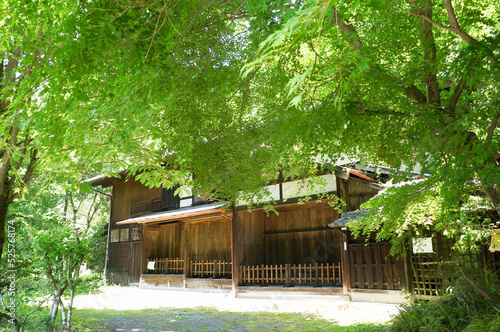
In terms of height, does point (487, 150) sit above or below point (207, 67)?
below

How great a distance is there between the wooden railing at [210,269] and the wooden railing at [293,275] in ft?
3.54

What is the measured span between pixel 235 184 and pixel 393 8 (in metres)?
3.75

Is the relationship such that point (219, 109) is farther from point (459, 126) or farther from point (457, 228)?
point (457, 228)

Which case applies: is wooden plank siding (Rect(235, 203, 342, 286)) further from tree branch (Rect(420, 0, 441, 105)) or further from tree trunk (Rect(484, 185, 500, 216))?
tree branch (Rect(420, 0, 441, 105))

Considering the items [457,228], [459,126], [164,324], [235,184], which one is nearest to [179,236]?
[164,324]

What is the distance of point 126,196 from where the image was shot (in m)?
19.8

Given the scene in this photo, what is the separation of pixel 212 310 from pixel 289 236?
4.06 metres

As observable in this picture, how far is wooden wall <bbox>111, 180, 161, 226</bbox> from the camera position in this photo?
1873cm

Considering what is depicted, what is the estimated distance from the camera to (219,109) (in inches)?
243

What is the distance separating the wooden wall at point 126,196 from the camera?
18734mm

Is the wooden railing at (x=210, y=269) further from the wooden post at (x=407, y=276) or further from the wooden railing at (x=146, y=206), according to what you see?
the wooden post at (x=407, y=276)

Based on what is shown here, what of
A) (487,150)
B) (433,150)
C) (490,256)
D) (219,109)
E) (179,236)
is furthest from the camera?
(179,236)

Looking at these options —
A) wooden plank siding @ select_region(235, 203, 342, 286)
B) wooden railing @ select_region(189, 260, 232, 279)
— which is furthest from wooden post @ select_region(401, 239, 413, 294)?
wooden railing @ select_region(189, 260, 232, 279)

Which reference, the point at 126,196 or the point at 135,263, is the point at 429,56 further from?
the point at 126,196
